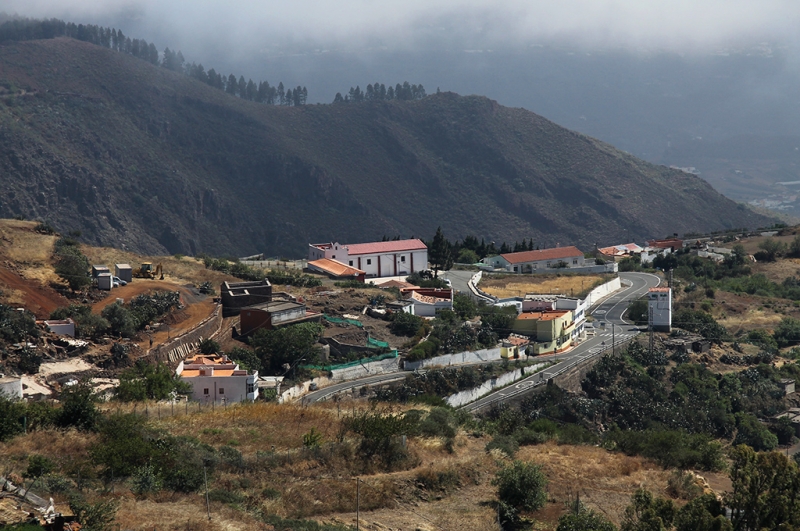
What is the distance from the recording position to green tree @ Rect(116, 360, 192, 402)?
1313 inches

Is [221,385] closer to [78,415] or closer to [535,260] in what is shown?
[78,415]

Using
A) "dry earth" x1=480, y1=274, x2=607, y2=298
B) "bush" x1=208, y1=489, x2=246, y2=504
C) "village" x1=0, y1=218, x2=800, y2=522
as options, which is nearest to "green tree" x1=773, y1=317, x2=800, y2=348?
"village" x1=0, y1=218, x2=800, y2=522

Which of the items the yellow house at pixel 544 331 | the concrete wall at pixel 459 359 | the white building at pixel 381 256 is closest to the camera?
the concrete wall at pixel 459 359

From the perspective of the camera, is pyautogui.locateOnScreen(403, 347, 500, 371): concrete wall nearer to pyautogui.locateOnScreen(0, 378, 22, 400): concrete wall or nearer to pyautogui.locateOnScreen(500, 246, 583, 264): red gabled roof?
pyautogui.locateOnScreen(0, 378, 22, 400): concrete wall

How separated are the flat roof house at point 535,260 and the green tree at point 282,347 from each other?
42771mm

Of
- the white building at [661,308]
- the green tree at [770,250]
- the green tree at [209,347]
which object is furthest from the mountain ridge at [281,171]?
the green tree at [209,347]

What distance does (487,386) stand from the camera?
158ft

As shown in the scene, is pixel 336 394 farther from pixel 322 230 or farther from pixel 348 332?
pixel 322 230

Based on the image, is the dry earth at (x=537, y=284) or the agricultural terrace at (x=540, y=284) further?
the dry earth at (x=537, y=284)

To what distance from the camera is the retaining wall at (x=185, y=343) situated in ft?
138

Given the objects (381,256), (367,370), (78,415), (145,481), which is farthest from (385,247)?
(145,481)

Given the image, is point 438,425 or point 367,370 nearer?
point 438,425

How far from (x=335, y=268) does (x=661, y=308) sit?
77.1ft

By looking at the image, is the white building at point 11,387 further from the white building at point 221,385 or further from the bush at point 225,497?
the bush at point 225,497
